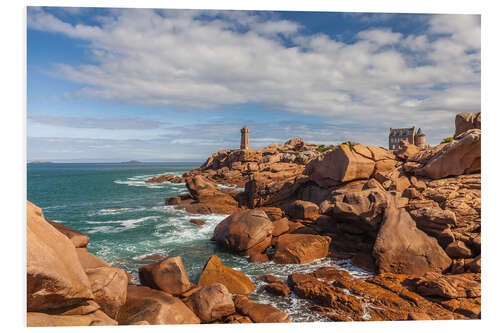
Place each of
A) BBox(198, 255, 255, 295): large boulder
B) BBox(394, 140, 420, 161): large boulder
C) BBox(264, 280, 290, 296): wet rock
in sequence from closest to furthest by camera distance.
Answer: BBox(264, 280, 290, 296): wet rock
BBox(198, 255, 255, 295): large boulder
BBox(394, 140, 420, 161): large boulder

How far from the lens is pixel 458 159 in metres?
11.8

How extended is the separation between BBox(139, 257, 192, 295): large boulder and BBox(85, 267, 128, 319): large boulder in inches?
64.0

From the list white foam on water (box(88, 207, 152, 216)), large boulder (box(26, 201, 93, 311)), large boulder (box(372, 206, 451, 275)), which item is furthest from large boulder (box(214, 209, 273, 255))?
white foam on water (box(88, 207, 152, 216))

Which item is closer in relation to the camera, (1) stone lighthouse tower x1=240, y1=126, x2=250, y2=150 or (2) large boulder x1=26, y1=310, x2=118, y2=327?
(2) large boulder x1=26, y1=310, x2=118, y2=327

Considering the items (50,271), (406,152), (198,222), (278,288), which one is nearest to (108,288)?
(50,271)

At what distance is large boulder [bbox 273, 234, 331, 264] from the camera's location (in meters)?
11.4

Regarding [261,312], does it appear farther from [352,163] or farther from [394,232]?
[352,163]

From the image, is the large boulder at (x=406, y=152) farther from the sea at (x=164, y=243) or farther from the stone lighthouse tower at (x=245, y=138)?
the stone lighthouse tower at (x=245, y=138)

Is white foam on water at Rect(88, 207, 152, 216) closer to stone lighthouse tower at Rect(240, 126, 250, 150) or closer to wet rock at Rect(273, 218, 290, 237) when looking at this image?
wet rock at Rect(273, 218, 290, 237)

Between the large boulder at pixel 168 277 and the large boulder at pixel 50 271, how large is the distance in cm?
303

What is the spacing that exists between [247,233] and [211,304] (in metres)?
6.19
